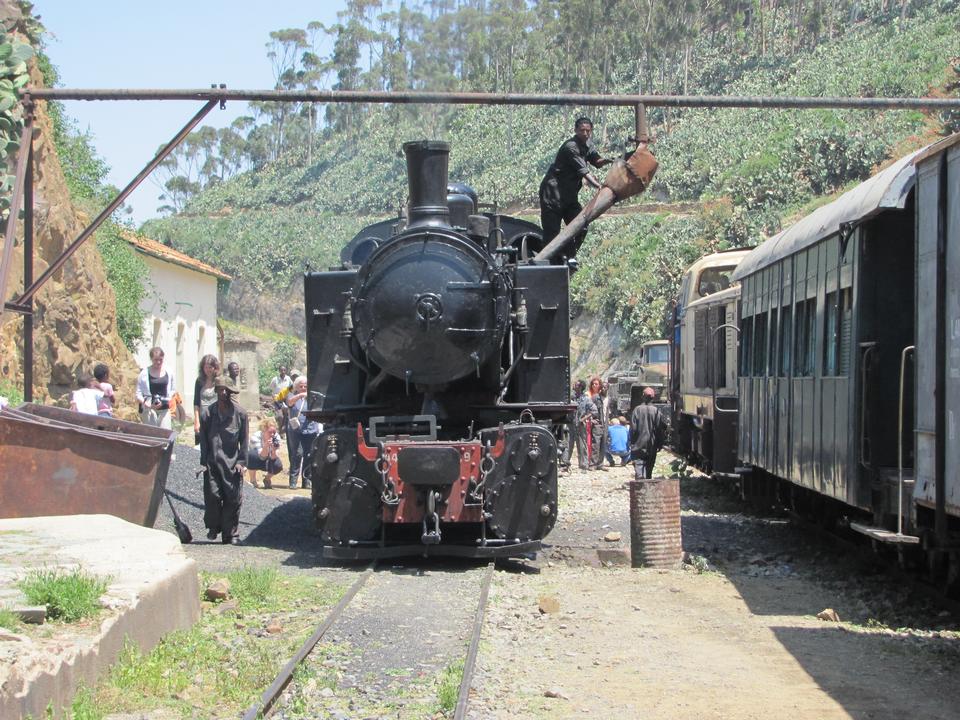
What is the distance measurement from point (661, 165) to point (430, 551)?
59.2 m

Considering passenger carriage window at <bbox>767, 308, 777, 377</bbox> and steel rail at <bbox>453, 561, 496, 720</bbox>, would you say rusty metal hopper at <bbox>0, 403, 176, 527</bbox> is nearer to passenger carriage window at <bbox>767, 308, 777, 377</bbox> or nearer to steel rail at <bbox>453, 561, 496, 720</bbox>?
steel rail at <bbox>453, 561, 496, 720</bbox>

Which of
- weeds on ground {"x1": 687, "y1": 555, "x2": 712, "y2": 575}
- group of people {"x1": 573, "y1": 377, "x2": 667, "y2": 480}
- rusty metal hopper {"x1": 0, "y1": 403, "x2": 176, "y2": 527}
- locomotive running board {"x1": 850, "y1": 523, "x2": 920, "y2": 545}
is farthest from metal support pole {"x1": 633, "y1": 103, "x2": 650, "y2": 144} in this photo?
group of people {"x1": 573, "y1": 377, "x2": 667, "y2": 480}

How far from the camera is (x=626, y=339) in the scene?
45625 mm

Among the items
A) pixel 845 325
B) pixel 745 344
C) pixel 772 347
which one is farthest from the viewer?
pixel 745 344

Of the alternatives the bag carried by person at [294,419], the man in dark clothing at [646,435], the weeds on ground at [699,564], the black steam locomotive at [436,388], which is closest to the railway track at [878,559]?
the weeds on ground at [699,564]

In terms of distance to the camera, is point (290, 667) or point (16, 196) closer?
point (290, 667)

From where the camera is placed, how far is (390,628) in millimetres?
8172

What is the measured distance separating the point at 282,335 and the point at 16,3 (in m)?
51.0

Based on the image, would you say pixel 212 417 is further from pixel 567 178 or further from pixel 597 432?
pixel 597 432

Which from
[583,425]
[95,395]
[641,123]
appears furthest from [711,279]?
[95,395]

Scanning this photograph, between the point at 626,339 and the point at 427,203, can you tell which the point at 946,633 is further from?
the point at 626,339

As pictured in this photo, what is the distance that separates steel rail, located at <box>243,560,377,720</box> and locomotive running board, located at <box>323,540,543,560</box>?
1.39 meters

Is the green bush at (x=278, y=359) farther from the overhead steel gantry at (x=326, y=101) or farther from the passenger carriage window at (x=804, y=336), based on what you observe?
the passenger carriage window at (x=804, y=336)

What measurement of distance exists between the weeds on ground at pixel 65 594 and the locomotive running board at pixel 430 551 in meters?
4.10
